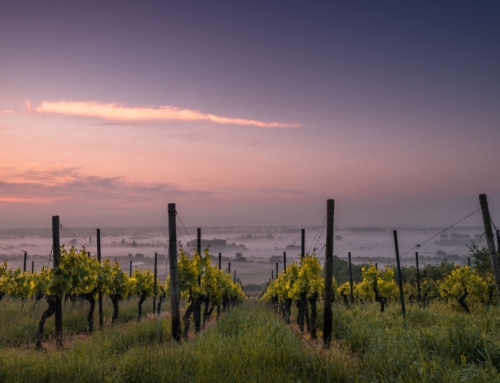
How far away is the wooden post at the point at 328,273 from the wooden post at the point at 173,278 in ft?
15.2

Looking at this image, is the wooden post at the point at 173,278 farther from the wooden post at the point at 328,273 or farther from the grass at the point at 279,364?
the wooden post at the point at 328,273

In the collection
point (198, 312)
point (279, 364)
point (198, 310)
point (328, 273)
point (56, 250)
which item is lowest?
point (198, 312)

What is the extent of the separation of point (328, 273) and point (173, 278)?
4.92 m

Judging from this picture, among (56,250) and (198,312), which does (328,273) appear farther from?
(56,250)

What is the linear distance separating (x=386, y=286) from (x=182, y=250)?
11300mm

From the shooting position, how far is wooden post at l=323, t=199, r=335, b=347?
919cm

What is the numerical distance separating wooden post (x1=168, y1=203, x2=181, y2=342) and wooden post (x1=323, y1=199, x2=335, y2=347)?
4.62m

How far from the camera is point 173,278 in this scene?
29.3ft

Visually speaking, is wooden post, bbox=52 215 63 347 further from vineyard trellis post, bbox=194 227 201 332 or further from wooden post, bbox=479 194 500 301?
wooden post, bbox=479 194 500 301

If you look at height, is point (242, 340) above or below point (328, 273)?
below

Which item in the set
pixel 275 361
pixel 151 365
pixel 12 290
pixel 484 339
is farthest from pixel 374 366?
pixel 12 290

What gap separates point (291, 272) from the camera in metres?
14.7

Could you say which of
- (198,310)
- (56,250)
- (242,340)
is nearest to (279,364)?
(242,340)

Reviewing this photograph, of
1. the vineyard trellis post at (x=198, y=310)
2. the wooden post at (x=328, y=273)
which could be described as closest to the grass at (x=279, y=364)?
the wooden post at (x=328, y=273)
